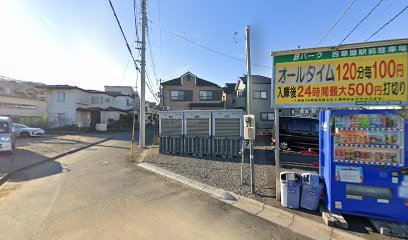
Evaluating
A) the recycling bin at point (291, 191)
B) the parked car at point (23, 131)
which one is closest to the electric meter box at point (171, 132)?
the recycling bin at point (291, 191)

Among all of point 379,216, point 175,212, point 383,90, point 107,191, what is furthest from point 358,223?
point 107,191

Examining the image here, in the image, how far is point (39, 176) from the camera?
7.16 meters

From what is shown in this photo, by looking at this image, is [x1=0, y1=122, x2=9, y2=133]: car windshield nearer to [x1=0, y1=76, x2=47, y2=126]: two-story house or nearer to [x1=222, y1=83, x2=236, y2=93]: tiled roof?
[x1=0, y1=76, x2=47, y2=126]: two-story house

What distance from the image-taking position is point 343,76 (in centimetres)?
427

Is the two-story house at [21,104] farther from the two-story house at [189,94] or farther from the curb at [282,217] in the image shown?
the curb at [282,217]

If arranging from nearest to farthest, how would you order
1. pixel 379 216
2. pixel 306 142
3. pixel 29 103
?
pixel 379 216, pixel 306 142, pixel 29 103

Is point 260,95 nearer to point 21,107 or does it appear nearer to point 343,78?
point 343,78

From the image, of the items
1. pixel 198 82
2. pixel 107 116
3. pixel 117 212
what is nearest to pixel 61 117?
pixel 107 116

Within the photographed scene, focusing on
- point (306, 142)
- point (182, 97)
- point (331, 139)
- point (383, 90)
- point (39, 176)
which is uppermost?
point (182, 97)

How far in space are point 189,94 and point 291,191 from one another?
75.1 feet

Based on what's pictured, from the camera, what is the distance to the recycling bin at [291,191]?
4.35m

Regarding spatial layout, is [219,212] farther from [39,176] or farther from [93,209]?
[39,176]

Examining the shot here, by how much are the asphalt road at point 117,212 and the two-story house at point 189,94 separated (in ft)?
63.2

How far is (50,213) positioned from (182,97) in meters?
22.6
